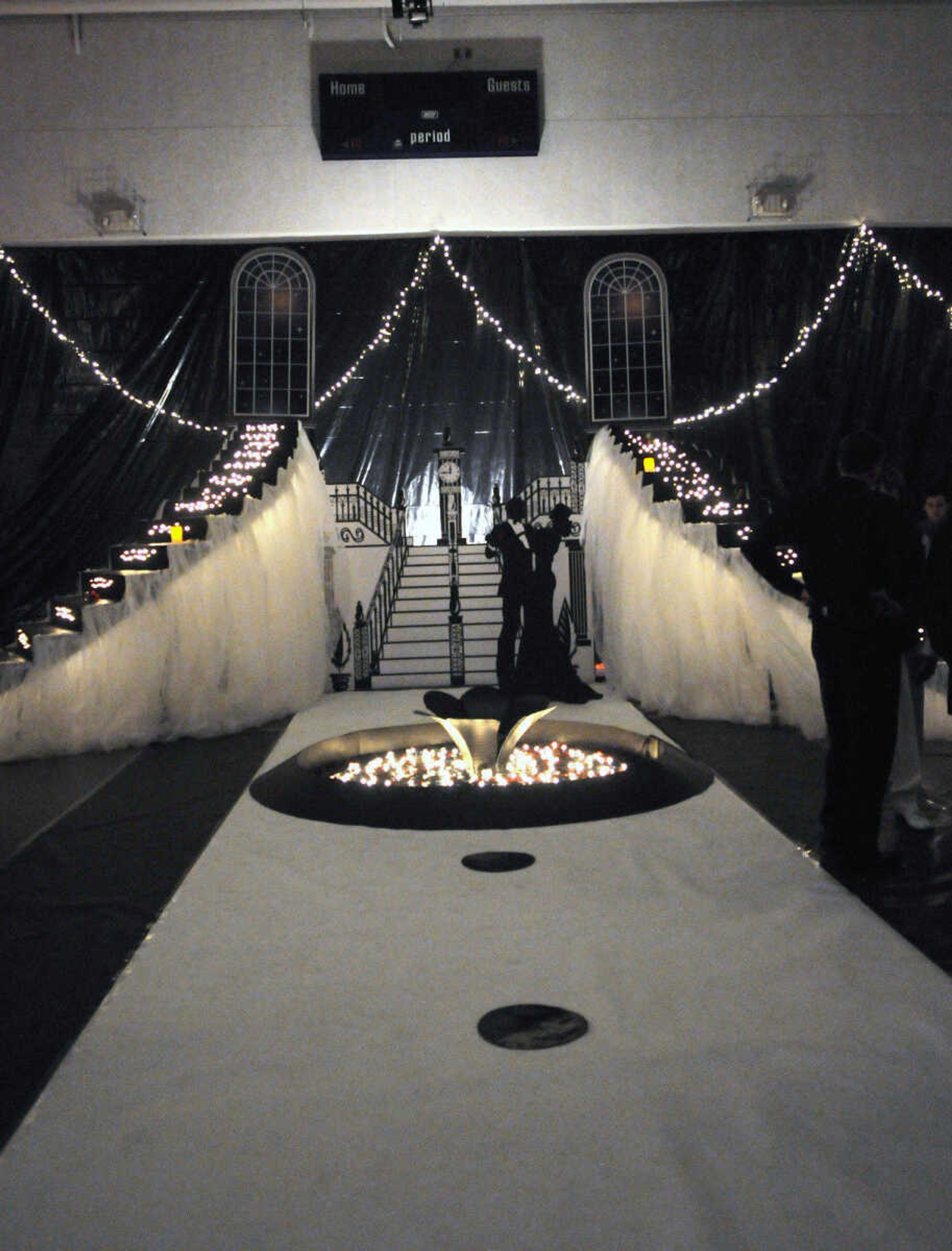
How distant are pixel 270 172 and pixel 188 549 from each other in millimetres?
7961

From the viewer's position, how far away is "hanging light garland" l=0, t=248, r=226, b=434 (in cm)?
1284

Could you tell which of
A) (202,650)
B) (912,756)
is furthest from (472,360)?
(912,756)

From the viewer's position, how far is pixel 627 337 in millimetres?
13445

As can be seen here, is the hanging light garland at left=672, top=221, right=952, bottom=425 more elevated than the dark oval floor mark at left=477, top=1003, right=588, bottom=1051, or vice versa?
the hanging light garland at left=672, top=221, right=952, bottom=425

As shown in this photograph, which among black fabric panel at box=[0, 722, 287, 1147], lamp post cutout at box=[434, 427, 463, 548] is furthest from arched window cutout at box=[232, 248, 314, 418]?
black fabric panel at box=[0, 722, 287, 1147]

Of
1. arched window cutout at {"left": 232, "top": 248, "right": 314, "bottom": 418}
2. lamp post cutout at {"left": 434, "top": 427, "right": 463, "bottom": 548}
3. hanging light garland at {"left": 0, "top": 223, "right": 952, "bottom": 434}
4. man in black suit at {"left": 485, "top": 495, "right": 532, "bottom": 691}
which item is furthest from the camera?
arched window cutout at {"left": 232, "top": 248, "right": 314, "bottom": 418}

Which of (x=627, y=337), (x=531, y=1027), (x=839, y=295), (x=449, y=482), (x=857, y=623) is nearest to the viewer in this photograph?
(x=531, y=1027)

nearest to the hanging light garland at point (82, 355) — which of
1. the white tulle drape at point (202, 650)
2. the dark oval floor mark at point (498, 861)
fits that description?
the white tulle drape at point (202, 650)

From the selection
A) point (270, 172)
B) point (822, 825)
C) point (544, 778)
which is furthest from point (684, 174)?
point (822, 825)

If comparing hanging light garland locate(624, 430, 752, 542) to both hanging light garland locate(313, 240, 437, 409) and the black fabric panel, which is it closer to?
hanging light garland locate(313, 240, 437, 409)

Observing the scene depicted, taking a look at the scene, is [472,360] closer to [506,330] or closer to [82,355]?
[506,330]

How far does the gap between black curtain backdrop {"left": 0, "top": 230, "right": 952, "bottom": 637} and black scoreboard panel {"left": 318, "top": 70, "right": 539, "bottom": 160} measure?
45.2 inches

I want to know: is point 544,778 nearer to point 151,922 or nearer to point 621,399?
point 151,922

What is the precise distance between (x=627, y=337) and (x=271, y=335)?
4.60 meters
